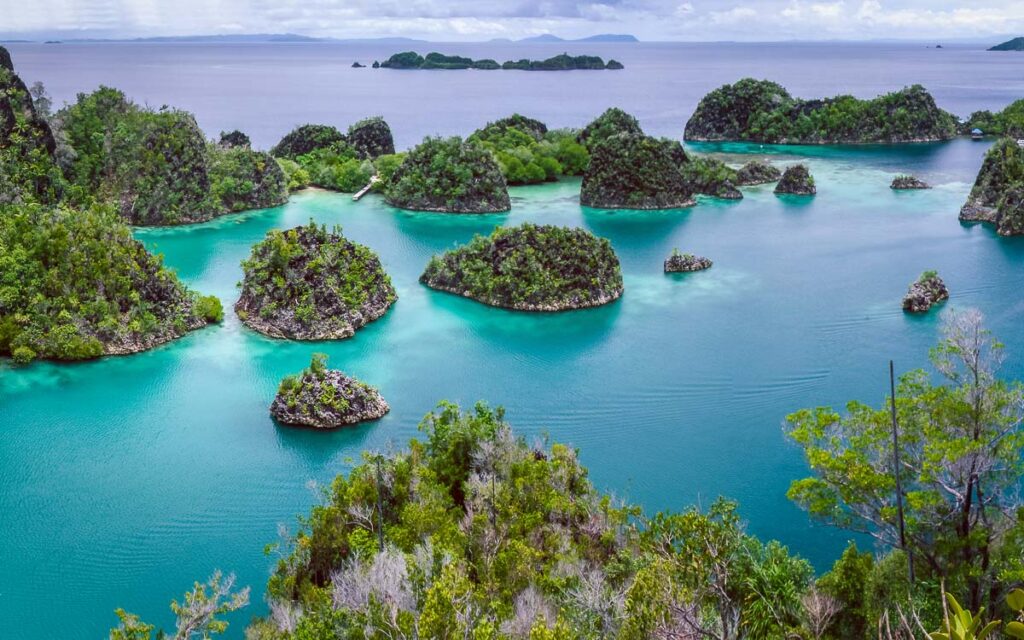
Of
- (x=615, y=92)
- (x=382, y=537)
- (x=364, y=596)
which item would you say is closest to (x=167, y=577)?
(x=382, y=537)

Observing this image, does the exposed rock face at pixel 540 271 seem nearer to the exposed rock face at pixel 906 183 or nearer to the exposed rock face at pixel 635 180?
the exposed rock face at pixel 635 180

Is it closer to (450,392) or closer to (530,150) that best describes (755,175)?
(530,150)

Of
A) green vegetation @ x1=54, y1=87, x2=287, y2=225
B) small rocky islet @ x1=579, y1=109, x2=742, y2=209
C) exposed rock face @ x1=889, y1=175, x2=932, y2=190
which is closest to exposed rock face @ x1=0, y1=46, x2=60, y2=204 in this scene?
green vegetation @ x1=54, y1=87, x2=287, y2=225

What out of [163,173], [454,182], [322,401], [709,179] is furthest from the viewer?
[709,179]

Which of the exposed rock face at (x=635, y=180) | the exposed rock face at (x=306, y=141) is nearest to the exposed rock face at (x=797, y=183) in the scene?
the exposed rock face at (x=635, y=180)

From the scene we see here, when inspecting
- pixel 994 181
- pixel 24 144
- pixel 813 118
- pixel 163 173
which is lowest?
pixel 813 118

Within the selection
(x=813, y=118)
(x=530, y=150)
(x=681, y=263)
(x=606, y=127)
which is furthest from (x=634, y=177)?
(x=813, y=118)

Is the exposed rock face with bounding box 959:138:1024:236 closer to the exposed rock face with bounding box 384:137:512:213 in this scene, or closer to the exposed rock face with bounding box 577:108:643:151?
the exposed rock face with bounding box 577:108:643:151
